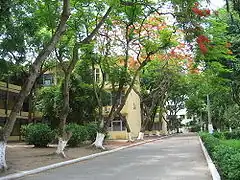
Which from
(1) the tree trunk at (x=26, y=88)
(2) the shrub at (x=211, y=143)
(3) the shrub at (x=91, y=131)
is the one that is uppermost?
(1) the tree trunk at (x=26, y=88)

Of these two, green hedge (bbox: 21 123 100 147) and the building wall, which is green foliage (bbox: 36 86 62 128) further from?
the building wall

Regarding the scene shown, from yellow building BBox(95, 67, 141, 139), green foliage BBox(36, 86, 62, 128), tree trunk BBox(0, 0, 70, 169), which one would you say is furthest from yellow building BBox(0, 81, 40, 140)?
tree trunk BBox(0, 0, 70, 169)

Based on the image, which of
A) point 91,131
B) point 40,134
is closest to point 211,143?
point 40,134

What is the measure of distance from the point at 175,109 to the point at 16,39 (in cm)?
5364

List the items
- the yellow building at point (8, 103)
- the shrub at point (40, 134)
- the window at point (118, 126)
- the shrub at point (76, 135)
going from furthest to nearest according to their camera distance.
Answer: the window at point (118, 126)
the yellow building at point (8, 103)
the shrub at point (76, 135)
the shrub at point (40, 134)

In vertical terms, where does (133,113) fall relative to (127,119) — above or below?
above

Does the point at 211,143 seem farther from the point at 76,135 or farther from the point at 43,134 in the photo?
the point at 43,134

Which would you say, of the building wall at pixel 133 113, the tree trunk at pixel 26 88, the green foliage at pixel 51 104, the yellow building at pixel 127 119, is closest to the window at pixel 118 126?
the yellow building at pixel 127 119

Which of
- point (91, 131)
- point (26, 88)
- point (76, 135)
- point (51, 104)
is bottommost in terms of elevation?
point (76, 135)

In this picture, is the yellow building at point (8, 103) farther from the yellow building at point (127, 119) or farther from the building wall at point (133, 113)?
the building wall at point (133, 113)

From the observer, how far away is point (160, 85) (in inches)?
1650

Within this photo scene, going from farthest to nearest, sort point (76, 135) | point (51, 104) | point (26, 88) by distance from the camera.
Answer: point (51, 104)
point (76, 135)
point (26, 88)

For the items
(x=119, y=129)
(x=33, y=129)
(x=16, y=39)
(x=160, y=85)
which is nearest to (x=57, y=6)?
(x=16, y=39)

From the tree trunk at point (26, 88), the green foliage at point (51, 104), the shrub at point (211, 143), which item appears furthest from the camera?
the green foliage at point (51, 104)
